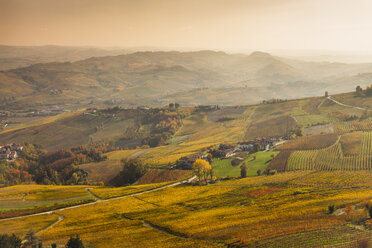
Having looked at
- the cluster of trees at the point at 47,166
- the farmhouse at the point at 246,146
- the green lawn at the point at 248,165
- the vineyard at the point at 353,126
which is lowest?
the cluster of trees at the point at 47,166

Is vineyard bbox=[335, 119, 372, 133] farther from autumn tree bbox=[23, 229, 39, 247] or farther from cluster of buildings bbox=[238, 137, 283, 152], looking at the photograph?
autumn tree bbox=[23, 229, 39, 247]

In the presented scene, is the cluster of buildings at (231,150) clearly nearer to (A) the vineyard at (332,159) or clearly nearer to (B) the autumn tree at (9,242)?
(A) the vineyard at (332,159)

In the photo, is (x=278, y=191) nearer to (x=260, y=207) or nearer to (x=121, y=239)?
(x=260, y=207)

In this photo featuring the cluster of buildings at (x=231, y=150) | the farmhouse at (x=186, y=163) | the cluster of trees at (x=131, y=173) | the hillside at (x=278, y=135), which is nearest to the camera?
the hillside at (x=278, y=135)

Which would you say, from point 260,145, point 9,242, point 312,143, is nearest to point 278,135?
point 260,145

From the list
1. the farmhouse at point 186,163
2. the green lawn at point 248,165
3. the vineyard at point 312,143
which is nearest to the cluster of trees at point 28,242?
the green lawn at point 248,165

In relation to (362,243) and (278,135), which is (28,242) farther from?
(278,135)
